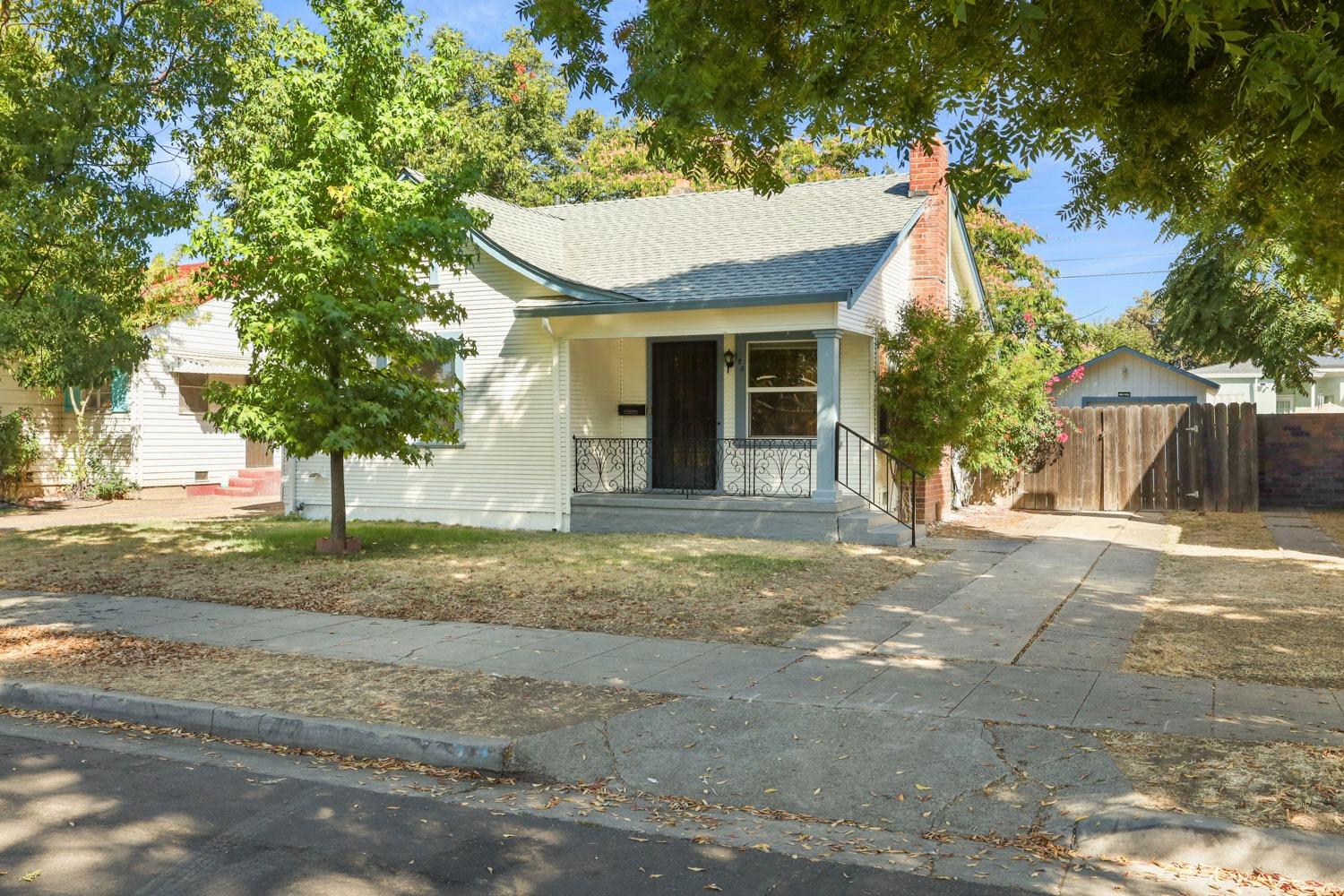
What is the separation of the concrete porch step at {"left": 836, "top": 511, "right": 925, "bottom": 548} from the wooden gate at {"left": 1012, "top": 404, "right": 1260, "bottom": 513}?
6.81 meters

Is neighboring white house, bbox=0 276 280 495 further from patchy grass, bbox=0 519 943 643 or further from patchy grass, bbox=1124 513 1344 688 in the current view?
patchy grass, bbox=1124 513 1344 688

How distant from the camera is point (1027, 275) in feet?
95.1

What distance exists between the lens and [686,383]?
56.7 feet

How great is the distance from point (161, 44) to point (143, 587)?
6.95 metres

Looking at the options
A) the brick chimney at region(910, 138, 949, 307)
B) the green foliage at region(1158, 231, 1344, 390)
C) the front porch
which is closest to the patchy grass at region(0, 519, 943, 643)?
the front porch

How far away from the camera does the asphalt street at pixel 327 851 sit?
419cm

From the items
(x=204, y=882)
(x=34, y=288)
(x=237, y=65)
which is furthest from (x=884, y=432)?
(x=204, y=882)

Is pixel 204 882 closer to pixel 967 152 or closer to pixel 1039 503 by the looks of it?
pixel 967 152

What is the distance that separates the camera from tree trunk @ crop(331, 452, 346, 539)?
1336cm

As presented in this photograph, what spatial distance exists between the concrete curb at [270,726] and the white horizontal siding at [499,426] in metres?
9.52

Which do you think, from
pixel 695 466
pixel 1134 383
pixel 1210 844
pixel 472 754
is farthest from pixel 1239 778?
pixel 1134 383

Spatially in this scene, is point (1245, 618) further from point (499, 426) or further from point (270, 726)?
point (499, 426)

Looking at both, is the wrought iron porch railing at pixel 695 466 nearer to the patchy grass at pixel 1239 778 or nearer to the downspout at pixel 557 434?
the downspout at pixel 557 434

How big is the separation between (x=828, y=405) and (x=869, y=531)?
179cm
